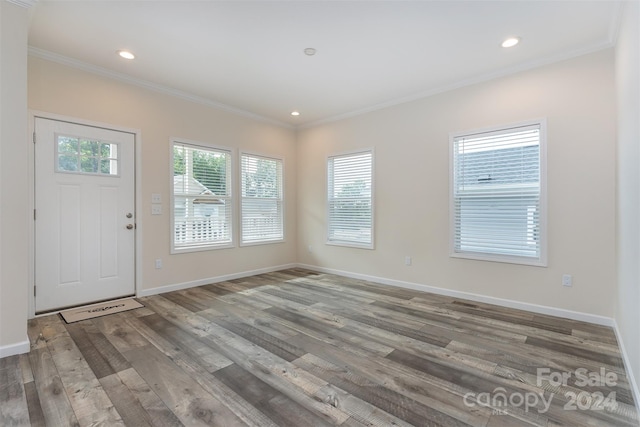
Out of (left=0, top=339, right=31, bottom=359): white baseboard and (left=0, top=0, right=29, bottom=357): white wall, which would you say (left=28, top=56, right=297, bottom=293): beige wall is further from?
(left=0, top=339, right=31, bottom=359): white baseboard

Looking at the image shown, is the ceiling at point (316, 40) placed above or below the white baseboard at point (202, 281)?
above

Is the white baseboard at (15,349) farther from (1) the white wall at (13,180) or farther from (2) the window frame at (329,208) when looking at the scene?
(2) the window frame at (329,208)

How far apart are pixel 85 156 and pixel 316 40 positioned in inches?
118

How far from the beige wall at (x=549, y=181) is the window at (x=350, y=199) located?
16 cm

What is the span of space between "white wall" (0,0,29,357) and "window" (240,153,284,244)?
2950 millimetres

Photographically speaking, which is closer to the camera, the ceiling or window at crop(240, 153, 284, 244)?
the ceiling

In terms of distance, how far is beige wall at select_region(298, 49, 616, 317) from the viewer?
3.09 metres

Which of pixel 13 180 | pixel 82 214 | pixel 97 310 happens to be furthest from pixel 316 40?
pixel 97 310

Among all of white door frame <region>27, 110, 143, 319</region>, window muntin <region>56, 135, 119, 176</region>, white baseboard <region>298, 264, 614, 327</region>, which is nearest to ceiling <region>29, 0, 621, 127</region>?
white door frame <region>27, 110, 143, 319</region>

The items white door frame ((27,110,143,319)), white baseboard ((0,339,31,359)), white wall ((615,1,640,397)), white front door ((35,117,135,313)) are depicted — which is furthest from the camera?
white front door ((35,117,135,313))

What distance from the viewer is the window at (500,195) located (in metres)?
3.46

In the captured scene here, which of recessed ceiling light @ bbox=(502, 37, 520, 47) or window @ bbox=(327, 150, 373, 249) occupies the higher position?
recessed ceiling light @ bbox=(502, 37, 520, 47)

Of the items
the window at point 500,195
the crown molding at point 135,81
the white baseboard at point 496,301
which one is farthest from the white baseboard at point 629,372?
the crown molding at point 135,81

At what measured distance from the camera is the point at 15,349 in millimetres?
2393
